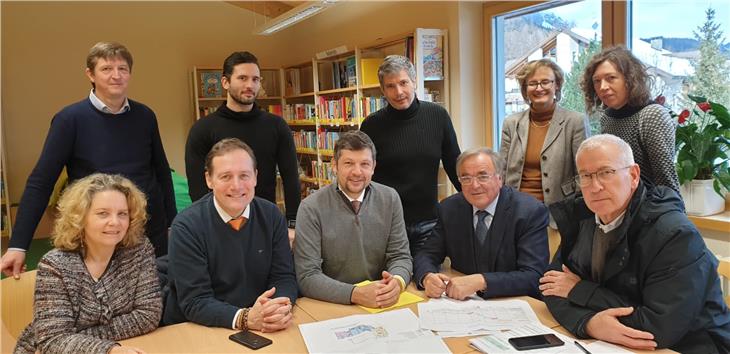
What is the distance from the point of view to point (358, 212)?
2275 millimetres

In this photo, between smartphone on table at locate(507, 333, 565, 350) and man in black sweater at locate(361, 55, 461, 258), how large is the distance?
1183 millimetres

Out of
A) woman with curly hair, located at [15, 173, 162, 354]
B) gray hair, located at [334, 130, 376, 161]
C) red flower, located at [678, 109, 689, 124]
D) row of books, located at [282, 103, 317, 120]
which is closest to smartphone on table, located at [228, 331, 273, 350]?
woman with curly hair, located at [15, 173, 162, 354]

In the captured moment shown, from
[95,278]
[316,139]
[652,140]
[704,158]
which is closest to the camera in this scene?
[95,278]

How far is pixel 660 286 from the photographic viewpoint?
1.57 meters

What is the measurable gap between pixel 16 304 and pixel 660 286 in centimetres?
234

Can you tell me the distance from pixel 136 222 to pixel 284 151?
1039 mm

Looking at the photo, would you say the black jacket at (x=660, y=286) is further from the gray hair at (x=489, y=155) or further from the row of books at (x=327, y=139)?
the row of books at (x=327, y=139)

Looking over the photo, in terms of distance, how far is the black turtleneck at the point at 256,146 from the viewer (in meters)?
2.69

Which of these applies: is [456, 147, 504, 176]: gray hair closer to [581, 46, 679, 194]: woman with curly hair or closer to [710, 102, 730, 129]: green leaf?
[581, 46, 679, 194]: woman with curly hair

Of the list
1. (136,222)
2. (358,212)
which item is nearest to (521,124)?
(358,212)

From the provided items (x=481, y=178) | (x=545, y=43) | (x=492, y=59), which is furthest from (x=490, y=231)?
(x=492, y=59)

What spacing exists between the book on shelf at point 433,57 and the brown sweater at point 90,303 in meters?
3.09

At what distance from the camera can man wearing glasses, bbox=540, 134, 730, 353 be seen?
1.54 metres

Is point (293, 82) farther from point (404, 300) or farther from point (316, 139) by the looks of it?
point (404, 300)
